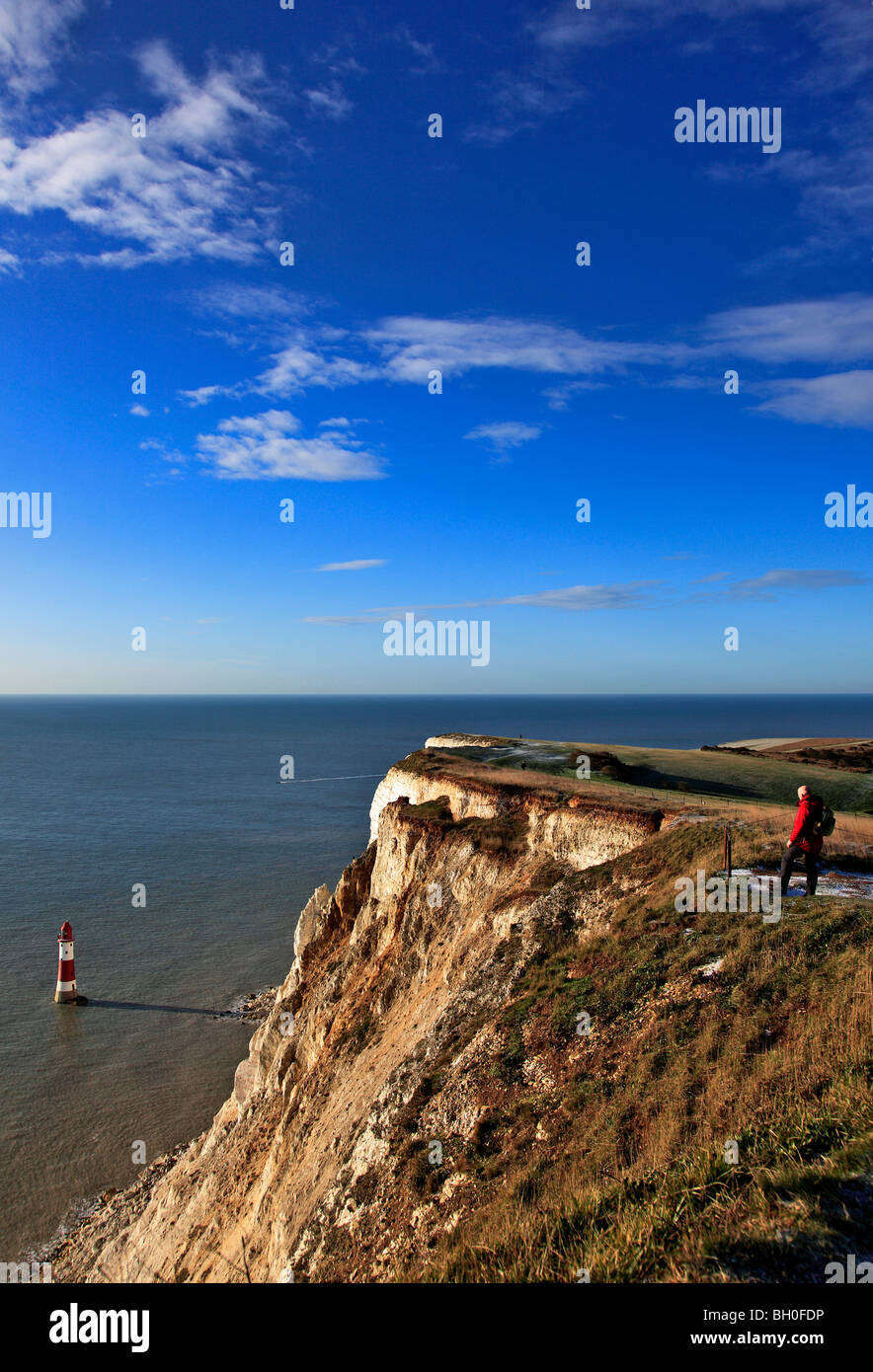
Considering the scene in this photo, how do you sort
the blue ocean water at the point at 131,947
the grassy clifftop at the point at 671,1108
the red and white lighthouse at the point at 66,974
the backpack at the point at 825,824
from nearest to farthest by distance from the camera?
the grassy clifftop at the point at 671,1108
the backpack at the point at 825,824
the blue ocean water at the point at 131,947
the red and white lighthouse at the point at 66,974

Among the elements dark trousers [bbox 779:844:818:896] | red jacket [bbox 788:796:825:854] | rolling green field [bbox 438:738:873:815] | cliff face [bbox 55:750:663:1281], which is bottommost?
cliff face [bbox 55:750:663:1281]

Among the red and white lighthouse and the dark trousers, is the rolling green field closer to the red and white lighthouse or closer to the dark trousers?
the dark trousers

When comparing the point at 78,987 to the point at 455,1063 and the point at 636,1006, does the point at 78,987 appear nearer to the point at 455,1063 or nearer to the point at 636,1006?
the point at 455,1063

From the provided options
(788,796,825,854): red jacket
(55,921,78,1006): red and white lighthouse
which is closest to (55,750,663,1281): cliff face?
(788,796,825,854): red jacket

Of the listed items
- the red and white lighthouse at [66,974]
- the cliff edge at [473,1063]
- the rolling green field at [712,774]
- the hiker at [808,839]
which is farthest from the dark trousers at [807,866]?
the red and white lighthouse at [66,974]

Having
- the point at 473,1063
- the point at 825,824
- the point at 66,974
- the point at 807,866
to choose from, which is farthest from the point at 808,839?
the point at 66,974

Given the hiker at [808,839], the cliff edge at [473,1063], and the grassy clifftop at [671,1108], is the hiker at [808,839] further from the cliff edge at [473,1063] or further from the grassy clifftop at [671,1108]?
the cliff edge at [473,1063]

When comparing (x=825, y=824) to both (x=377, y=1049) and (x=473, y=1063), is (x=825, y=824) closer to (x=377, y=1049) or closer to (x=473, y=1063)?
(x=473, y=1063)
